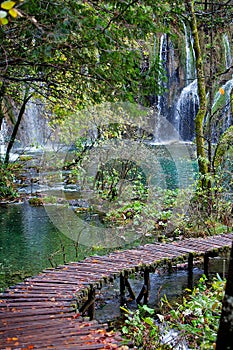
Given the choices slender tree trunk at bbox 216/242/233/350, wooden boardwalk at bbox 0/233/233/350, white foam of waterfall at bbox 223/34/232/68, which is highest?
white foam of waterfall at bbox 223/34/232/68

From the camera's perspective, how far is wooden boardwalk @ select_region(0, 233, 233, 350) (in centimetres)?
328

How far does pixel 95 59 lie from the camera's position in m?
5.63

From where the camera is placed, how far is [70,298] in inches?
171

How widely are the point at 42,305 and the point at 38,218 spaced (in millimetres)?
6549

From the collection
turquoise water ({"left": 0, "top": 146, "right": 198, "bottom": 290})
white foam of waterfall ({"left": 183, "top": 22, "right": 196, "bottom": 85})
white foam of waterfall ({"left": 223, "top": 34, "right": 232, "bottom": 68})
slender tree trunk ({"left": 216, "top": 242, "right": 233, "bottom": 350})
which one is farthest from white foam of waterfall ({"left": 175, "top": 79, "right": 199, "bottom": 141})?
slender tree trunk ({"left": 216, "top": 242, "right": 233, "bottom": 350})

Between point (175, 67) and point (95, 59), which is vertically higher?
point (175, 67)

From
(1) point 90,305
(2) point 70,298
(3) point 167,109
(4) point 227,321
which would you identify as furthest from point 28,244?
(3) point 167,109

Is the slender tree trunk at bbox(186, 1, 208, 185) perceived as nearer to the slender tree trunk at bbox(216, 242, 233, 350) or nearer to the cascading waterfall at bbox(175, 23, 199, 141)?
the slender tree trunk at bbox(216, 242, 233, 350)

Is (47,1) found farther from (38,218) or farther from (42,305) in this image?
(38,218)

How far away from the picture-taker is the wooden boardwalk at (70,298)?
10.7 ft

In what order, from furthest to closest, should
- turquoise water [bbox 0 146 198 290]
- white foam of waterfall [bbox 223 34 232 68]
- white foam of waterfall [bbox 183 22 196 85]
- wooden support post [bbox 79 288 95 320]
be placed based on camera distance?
white foam of waterfall [bbox 183 22 196 85] → white foam of waterfall [bbox 223 34 232 68] → turquoise water [bbox 0 146 198 290] → wooden support post [bbox 79 288 95 320]

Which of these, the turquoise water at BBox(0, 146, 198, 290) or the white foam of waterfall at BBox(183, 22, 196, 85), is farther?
the white foam of waterfall at BBox(183, 22, 196, 85)

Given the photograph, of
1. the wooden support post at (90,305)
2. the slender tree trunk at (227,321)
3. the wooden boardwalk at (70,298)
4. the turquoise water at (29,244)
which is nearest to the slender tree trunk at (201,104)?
the turquoise water at (29,244)

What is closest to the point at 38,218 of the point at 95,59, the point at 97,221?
the point at 97,221
